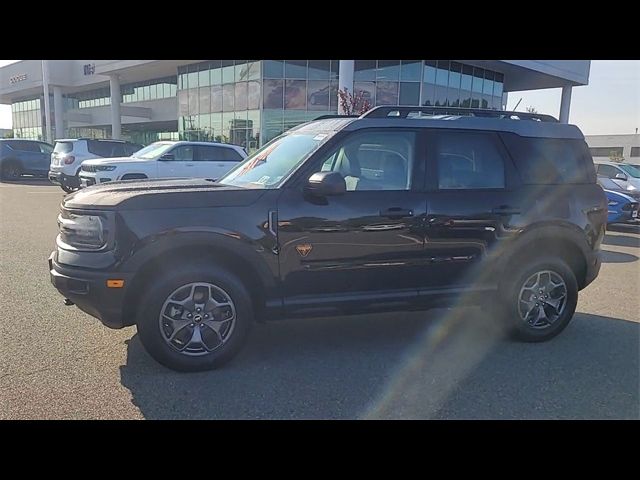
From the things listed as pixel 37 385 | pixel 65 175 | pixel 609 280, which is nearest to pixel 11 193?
pixel 65 175

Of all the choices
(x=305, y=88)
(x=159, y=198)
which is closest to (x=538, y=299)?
(x=159, y=198)

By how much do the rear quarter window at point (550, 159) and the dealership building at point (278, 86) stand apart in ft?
47.9

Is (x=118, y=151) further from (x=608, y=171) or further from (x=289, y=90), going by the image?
(x=608, y=171)

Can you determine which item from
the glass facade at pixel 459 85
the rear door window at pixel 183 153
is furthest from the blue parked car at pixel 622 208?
the glass facade at pixel 459 85

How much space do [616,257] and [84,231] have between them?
8958mm

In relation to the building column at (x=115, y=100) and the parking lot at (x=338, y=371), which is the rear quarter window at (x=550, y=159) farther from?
the building column at (x=115, y=100)

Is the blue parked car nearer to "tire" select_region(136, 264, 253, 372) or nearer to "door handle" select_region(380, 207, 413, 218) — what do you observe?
"door handle" select_region(380, 207, 413, 218)

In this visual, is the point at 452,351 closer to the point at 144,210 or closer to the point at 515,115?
the point at 515,115

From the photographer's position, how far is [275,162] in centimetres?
419

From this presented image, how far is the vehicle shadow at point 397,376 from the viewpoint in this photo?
3.16 metres

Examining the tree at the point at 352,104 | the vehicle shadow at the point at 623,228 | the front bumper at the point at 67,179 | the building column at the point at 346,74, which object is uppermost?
the building column at the point at 346,74

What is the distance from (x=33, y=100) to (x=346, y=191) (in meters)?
67.5

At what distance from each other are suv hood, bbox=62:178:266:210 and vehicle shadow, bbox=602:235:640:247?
8896 mm

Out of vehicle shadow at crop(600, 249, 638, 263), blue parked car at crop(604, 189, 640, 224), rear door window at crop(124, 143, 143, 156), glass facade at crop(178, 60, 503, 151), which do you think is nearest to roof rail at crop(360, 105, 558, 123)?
vehicle shadow at crop(600, 249, 638, 263)
